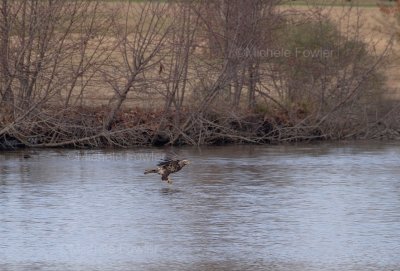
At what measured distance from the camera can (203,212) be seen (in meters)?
14.2

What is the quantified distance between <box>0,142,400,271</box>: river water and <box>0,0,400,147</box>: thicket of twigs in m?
1.16

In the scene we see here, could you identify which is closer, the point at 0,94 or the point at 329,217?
the point at 329,217

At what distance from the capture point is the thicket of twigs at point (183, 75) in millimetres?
21422

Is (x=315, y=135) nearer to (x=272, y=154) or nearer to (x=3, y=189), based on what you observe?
(x=272, y=154)

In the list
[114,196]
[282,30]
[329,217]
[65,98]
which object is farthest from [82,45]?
[329,217]

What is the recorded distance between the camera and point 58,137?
854 inches

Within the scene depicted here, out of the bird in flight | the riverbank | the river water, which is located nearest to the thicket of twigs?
the riverbank

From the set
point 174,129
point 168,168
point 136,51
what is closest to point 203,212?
point 168,168

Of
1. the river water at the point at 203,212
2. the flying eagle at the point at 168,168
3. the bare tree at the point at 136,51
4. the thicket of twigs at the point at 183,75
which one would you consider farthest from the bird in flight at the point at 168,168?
the bare tree at the point at 136,51

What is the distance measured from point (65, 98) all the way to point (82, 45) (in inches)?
49.4

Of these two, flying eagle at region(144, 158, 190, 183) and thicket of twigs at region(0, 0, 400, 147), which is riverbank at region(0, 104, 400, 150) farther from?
flying eagle at region(144, 158, 190, 183)

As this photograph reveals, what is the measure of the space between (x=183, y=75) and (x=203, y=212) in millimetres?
8891

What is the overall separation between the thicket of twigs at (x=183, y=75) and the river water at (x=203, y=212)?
3.80ft

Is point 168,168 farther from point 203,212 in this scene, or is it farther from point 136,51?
point 136,51
